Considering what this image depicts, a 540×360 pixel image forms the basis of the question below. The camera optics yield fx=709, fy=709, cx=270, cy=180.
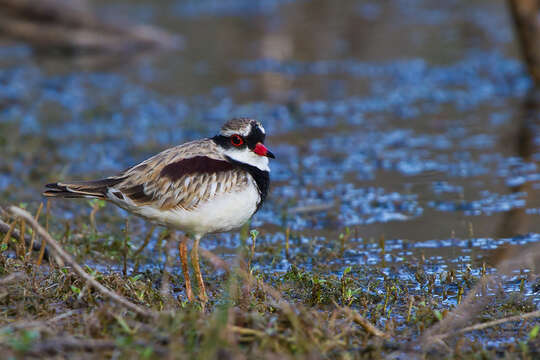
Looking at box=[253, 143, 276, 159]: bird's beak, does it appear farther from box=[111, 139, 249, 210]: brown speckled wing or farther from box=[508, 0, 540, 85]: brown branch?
box=[508, 0, 540, 85]: brown branch

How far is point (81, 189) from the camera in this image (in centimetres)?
496

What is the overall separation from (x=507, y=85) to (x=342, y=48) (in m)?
4.33

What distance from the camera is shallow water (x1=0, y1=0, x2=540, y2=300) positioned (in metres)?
6.55

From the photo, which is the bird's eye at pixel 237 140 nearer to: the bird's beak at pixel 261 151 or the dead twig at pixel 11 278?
the bird's beak at pixel 261 151

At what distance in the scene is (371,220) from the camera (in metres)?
6.75

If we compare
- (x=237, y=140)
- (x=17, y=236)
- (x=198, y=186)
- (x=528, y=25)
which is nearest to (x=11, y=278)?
(x=17, y=236)

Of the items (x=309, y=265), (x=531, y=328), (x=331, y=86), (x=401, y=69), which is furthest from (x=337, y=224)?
(x=401, y=69)

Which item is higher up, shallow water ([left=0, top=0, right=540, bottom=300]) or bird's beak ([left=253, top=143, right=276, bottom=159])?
shallow water ([left=0, top=0, right=540, bottom=300])

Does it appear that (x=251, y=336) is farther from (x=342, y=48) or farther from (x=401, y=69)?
(x=342, y=48)

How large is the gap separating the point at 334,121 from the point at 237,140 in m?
5.41

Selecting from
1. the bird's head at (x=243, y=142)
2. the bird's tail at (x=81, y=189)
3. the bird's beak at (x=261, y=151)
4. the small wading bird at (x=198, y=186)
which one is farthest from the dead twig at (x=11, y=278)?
the bird's beak at (x=261, y=151)

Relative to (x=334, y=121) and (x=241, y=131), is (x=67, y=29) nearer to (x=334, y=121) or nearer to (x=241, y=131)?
(x=334, y=121)

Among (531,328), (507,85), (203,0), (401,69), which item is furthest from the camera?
(203,0)

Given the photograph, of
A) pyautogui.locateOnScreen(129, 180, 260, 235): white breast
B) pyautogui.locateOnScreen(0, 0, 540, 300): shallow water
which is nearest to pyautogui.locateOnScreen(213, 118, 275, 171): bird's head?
pyautogui.locateOnScreen(129, 180, 260, 235): white breast
